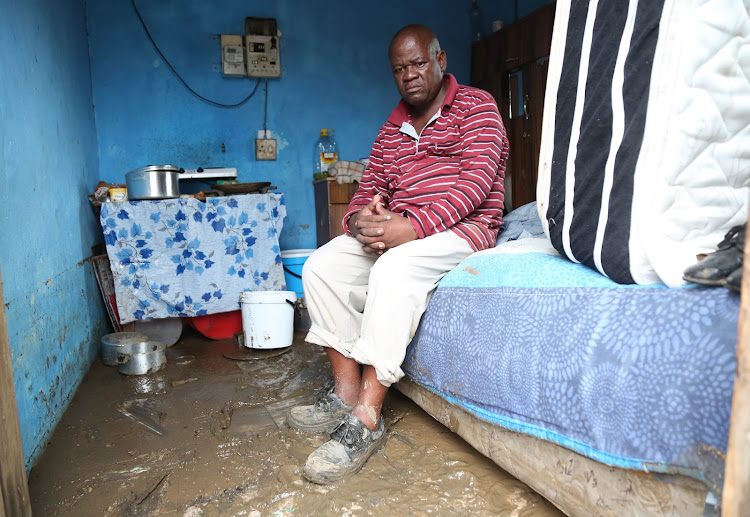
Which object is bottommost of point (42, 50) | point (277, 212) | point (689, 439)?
point (689, 439)

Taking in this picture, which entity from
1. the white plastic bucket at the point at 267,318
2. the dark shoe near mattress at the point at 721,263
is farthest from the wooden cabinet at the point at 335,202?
the dark shoe near mattress at the point at 721,263

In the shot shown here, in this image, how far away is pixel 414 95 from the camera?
5.87 feet

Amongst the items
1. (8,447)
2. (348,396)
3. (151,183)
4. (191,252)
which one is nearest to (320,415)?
(348,396)

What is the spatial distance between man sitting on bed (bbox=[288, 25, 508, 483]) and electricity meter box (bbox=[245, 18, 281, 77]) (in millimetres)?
1963

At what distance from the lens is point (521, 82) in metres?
3.55

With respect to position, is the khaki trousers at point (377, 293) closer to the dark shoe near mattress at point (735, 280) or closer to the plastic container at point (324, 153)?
the dark shoe near mattress at point (735, 280)

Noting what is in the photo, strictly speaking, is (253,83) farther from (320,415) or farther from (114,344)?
(320,415)

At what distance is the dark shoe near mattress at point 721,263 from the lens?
0.76m

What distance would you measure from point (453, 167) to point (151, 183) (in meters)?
1.74

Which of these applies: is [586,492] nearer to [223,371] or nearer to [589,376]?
[589,376]

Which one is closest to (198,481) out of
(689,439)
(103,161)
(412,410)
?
(412,410)

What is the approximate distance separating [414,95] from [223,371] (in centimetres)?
151

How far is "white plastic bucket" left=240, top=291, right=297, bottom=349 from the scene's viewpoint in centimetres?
258

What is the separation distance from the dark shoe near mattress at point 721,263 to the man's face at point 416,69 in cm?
117
